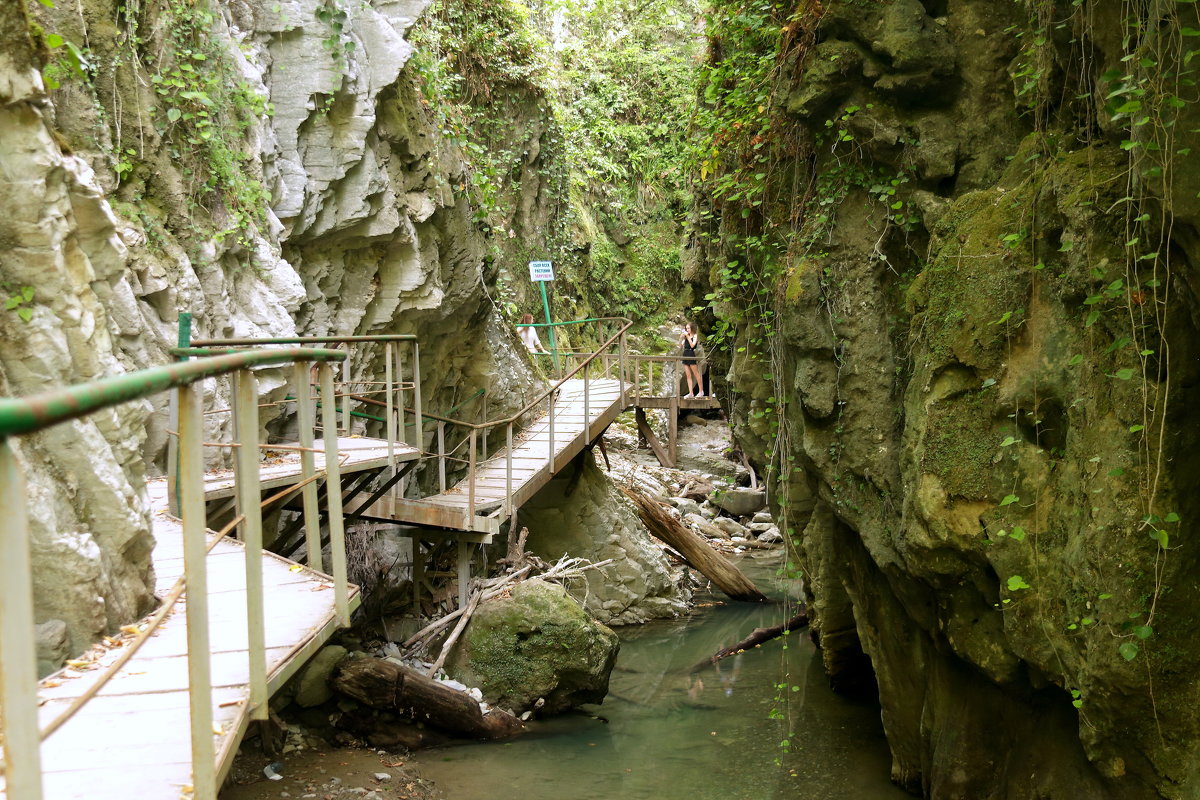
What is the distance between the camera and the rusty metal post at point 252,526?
8.96 ft

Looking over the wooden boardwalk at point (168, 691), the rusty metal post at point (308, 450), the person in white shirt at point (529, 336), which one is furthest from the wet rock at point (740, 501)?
the rusty metal post at point (308, 450)

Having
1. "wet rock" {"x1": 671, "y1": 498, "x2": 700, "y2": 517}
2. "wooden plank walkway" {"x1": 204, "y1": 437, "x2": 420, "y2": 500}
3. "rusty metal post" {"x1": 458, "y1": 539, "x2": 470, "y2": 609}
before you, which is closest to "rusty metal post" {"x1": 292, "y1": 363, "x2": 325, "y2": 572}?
"wooden plank walkway" {"x1": 204, "y1": 437, "x2": 420, "y2": 500}

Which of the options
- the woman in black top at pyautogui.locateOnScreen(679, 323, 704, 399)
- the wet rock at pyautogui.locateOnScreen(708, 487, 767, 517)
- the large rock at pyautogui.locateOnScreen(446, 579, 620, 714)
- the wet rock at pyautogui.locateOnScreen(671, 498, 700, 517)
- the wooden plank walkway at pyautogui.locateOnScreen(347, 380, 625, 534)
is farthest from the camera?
the woman in black top at pyautogui.locateOnScreen(679, 323, 704, 399)

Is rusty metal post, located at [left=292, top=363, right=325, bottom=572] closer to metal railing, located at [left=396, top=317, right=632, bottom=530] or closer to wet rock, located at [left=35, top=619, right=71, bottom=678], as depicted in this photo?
wet rock, located at [left=35, top=619, right=71, bottom=678]

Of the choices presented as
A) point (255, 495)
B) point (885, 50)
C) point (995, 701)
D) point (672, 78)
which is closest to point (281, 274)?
point (885, 50)

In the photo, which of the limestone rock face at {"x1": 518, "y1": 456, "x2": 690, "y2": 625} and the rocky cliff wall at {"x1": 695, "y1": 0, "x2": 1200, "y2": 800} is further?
the limestone rock face at {"x1": 518, "y1": 456, "x2": 690, "y2": 625}

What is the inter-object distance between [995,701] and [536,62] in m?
14.7

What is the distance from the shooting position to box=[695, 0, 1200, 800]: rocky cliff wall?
425cm

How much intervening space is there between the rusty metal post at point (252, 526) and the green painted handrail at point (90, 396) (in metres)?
0.44

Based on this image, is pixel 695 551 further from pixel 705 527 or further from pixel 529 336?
pixel 529 336

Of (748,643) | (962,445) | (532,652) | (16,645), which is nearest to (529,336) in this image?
(748,643)

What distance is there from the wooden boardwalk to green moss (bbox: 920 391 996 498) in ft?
11.7

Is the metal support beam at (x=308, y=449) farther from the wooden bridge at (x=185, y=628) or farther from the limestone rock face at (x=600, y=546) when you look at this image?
the limestone rock face at (x=600, y=546)

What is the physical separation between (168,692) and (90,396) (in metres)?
2.11
